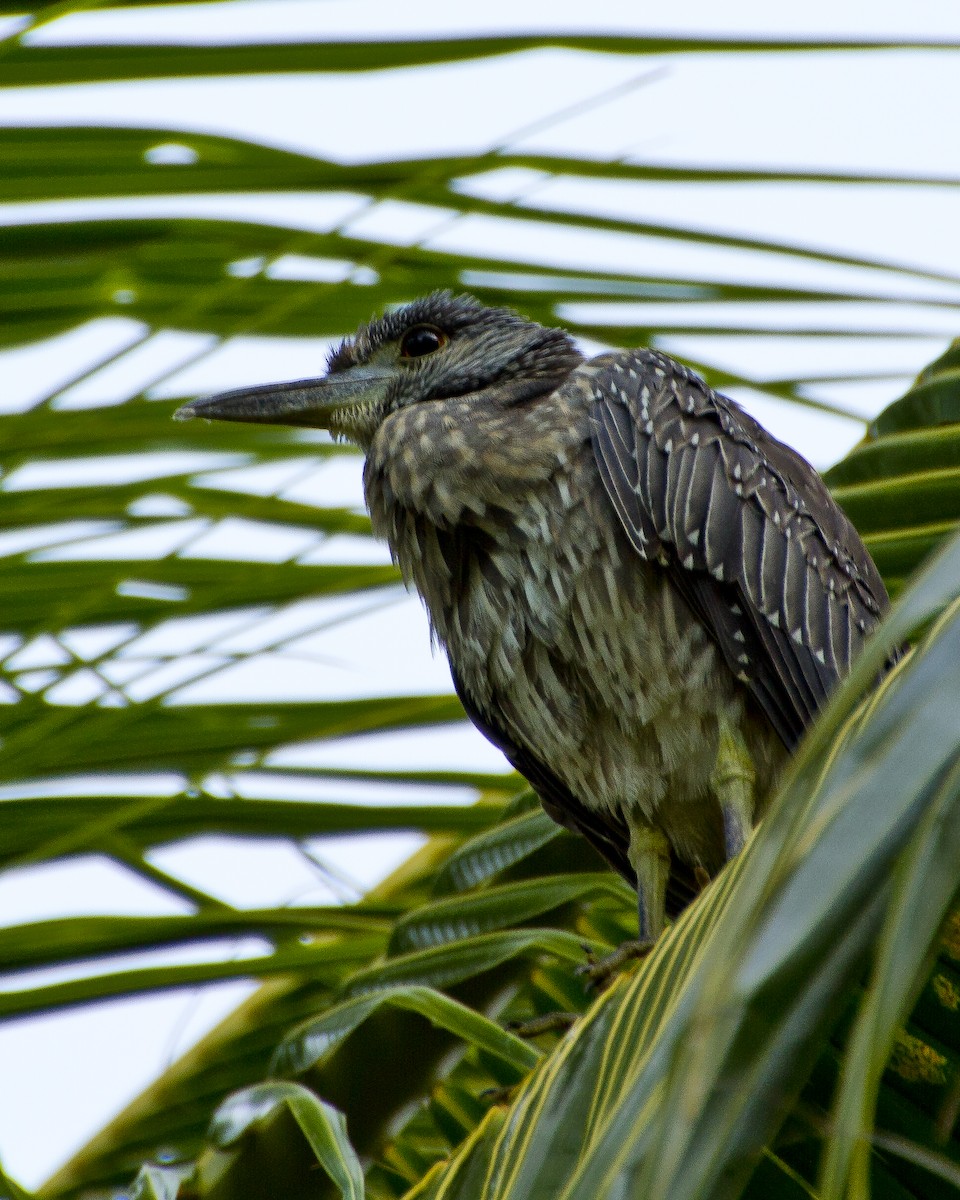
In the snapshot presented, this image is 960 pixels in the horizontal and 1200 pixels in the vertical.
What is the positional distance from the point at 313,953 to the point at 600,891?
549mm

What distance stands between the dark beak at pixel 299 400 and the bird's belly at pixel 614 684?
0.63 metres

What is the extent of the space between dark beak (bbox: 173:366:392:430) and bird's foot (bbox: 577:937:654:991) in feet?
4.42

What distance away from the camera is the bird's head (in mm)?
3689

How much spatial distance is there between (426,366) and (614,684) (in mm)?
1140

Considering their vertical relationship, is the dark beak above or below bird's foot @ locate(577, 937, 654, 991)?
above

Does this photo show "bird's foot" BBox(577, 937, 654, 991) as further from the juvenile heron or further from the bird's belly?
the bird's belly

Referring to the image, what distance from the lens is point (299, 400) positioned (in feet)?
12.1

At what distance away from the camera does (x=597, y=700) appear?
10.6 feet

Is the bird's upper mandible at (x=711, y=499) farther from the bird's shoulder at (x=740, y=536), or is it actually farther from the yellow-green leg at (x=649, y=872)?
the yellow-green leg at (x=649, y=872)

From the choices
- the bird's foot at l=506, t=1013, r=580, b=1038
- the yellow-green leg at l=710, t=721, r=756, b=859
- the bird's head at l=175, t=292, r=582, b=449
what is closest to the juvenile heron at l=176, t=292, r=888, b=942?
the yellow-green leg at l=710, t=721, r=756, b=859

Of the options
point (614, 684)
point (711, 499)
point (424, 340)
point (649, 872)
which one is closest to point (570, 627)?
point (614, 684)

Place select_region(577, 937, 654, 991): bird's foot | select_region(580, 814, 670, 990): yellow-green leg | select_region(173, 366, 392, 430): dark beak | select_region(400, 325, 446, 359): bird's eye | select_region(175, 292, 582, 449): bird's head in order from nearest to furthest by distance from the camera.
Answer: select_region(577, 937, 654, 991): bird's foot, select_region(580, 814, 670, 990): yellow-green leg, select_region(173, 366, 392, 430): dark beak, select_region(175, 292, 582, 449): bird's head, select_region(400, 325, 446, 359): bird's eye

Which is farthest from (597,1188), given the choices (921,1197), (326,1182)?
(326,1182)

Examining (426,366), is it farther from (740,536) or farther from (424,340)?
(740,536)
